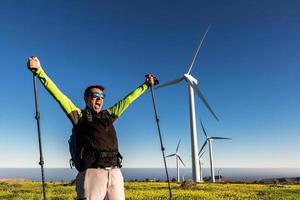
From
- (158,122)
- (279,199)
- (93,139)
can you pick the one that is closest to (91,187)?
(93,139)

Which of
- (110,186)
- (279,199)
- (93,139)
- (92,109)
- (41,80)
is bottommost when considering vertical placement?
(279,199)

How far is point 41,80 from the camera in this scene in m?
7.58

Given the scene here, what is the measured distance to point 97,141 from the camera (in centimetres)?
743

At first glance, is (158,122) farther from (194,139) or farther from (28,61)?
(194,139)

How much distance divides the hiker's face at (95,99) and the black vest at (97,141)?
0.42ft

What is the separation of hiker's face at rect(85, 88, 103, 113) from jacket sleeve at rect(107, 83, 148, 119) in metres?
0.35

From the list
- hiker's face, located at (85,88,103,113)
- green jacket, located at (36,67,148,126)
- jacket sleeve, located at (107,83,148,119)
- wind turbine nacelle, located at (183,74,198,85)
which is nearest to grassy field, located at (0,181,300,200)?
jacket sleeve, located at (107,83,148,119)

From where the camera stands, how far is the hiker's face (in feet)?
25.9

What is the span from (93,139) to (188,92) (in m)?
49.5

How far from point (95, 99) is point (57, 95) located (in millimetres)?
718

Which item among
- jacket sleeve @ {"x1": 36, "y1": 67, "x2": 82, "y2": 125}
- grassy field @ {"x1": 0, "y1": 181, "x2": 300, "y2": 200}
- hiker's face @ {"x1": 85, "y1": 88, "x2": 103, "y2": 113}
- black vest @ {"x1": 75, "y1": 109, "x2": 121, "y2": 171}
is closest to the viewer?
black vest @ {"x1": 75, "y1": 109, "x2": 121, "y2": 171}

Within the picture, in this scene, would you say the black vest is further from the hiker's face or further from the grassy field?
the grassy field

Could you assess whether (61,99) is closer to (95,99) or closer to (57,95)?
(57,95)

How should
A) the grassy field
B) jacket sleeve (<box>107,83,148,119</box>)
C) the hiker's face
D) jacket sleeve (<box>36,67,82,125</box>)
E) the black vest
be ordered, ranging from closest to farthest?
the black vest < jacket sleeve (<box>36,67,82,125</box>) < the hiker's face < jacket sleeve (<box>107,83,148,119</box>) < the grassy field
